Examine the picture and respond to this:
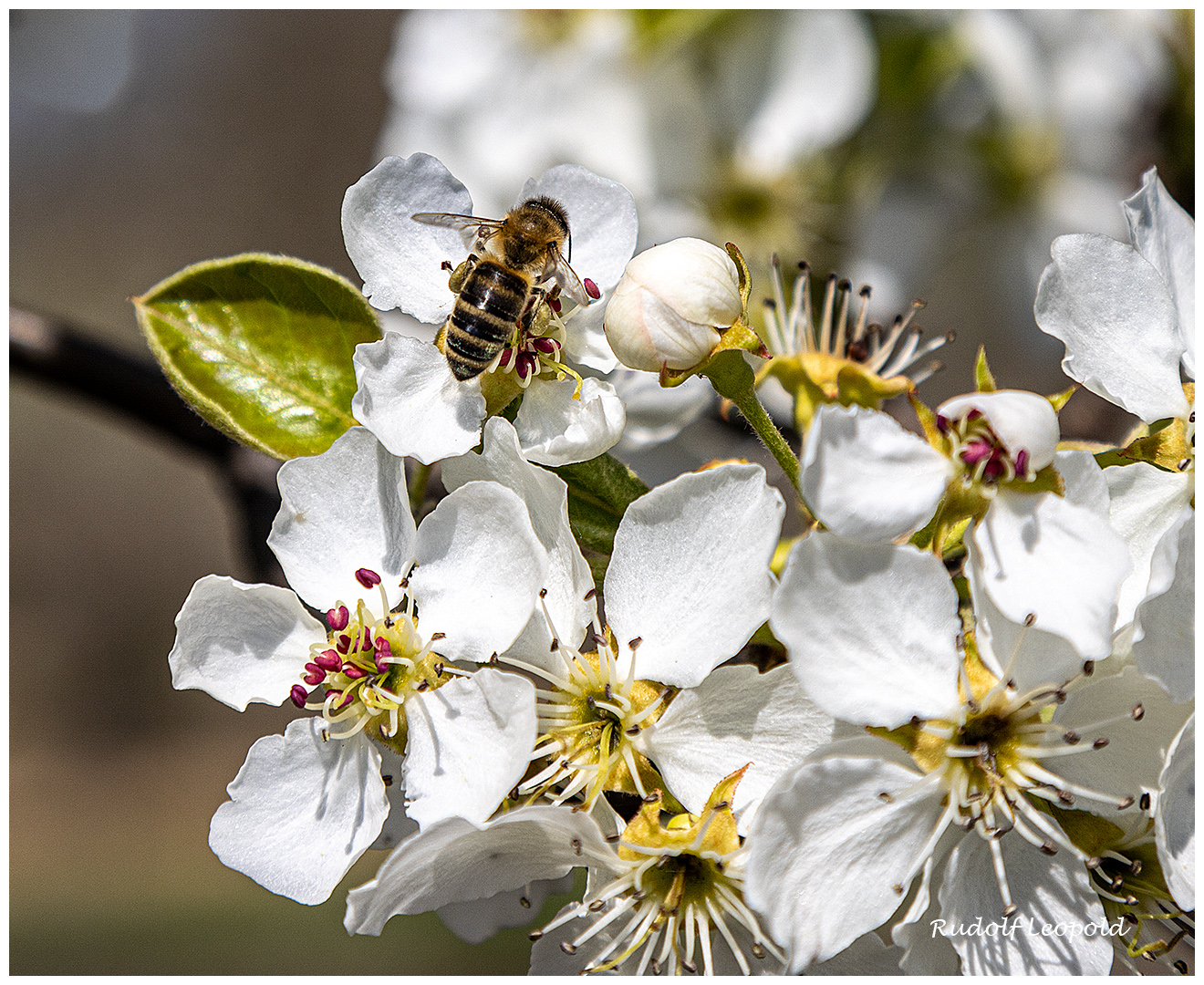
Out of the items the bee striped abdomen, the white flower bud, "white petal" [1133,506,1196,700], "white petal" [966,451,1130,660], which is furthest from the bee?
"white petal" [1133,506,1196,700]

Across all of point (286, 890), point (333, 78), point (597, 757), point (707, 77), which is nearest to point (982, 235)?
point (707, 77)

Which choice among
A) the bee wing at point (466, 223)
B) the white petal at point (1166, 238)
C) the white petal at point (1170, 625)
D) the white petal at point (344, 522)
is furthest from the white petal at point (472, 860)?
the white petal at point (1166, 238)

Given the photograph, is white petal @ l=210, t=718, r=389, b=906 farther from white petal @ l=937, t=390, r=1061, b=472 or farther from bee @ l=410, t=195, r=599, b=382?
white petal @ l=937, t=390, r=1061, b=472

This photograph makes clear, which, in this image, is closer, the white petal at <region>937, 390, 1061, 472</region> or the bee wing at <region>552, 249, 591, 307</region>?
the white petal at <region>937, 390, 1061, 472</region>

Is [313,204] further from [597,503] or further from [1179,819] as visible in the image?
[1179,819]

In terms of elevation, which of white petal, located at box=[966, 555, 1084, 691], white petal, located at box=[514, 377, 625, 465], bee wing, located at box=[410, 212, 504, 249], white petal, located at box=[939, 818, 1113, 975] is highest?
bee wing, located at box=[410, 212, 504, 249]

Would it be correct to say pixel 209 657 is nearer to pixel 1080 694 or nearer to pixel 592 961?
pixel 592 961
